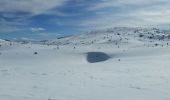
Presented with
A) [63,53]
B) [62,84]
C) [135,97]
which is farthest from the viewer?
[63,53]

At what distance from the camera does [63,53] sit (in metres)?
26.6

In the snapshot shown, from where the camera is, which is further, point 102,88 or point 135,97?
point 102,88

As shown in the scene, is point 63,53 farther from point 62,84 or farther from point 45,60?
point 62,84

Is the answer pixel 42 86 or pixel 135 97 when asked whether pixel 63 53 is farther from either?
pixel 135 97

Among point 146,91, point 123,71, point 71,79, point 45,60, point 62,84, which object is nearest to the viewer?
point 146,91

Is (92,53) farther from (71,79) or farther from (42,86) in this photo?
(42,86)

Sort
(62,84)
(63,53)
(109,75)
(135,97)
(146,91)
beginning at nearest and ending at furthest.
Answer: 1. (135,97)
2. (146,91)
3. (62,84)
4. (109,75)
5. (63,53)

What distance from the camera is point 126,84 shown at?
12508 millimetres

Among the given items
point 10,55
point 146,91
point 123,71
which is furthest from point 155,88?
point 10,55

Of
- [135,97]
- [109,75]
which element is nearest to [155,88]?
[135,97]

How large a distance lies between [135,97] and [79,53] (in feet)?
57.0

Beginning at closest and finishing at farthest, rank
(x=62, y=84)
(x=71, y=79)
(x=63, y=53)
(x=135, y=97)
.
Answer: (x=135, y=97)
(x=62, y=84)
(x=71, y=79)
(x=63, y=53)

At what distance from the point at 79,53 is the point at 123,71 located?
36.6ft

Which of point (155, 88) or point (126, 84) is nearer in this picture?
point (155, 88)
